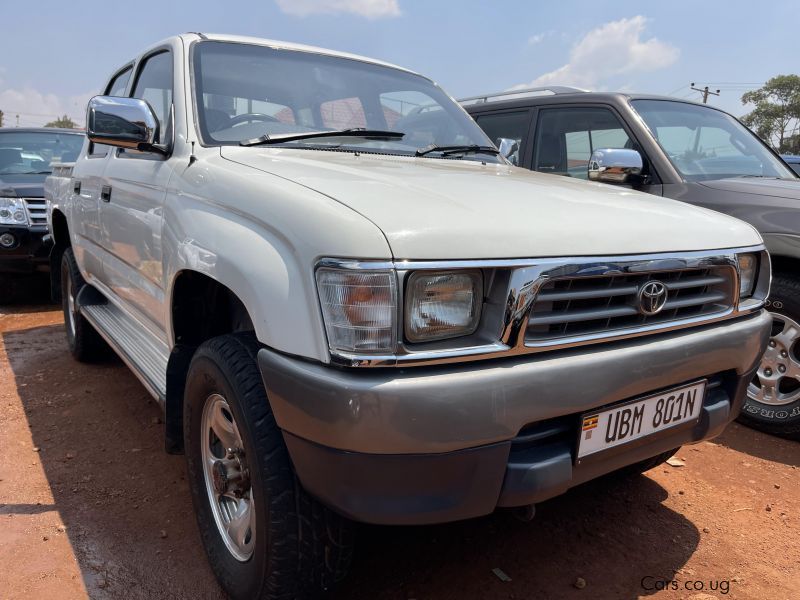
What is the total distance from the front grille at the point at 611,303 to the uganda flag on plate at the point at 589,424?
0.23 meters

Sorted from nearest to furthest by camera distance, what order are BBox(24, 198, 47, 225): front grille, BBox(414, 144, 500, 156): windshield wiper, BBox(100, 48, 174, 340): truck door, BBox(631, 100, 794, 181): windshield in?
BBox(100, 48, 174, 340): truck door, BBox(414, 144, 500, 156): windshield wiper, BBox(631, 100, 794, 181): windshield, BBox(24, 198, 47, 225): front grille

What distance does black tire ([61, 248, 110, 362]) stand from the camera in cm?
431

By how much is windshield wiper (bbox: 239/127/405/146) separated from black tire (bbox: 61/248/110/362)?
97.0 inches

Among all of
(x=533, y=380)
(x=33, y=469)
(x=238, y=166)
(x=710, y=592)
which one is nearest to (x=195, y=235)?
(x=238, y=166)

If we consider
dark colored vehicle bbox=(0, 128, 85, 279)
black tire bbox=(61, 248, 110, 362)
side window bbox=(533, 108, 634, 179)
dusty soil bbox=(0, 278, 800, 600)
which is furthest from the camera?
dark colored vehicle bbox=(0, 128, 85, 279)

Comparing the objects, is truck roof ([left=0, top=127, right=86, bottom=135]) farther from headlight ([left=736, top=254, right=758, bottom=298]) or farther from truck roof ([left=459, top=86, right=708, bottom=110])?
headlight ([left=736, top=254, right=758, bottom=298])

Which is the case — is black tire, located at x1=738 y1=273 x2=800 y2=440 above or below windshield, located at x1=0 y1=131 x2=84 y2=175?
below

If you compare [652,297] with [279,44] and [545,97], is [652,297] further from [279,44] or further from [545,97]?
[545,97]

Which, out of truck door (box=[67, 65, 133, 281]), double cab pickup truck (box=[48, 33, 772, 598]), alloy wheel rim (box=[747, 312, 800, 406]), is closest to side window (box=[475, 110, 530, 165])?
alloy wheel rim (box=[747, 312, 800, 406])

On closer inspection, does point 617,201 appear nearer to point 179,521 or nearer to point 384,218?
point 384,218

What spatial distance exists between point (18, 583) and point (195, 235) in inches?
52.4

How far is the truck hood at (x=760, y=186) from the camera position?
3.41 meters

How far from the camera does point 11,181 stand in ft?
21.5

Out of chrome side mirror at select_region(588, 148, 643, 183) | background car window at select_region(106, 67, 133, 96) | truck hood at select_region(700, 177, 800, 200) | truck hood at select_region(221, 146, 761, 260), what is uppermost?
background car window at select_region(106, 67, 133, 96)
